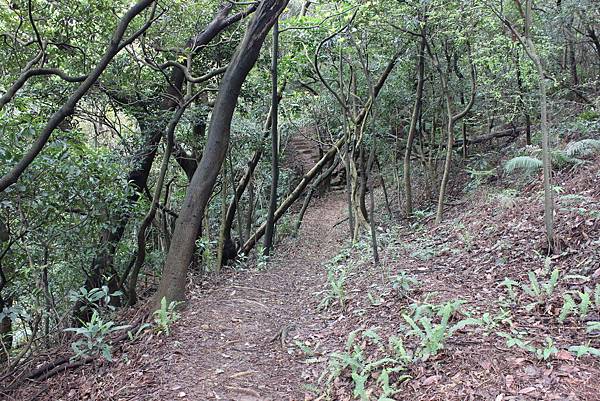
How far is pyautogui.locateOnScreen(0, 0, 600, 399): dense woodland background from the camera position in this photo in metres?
5.62

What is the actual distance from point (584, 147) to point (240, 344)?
8.36 meters

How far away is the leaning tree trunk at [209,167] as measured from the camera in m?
6.14

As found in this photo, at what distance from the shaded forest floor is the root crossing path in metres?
0.02

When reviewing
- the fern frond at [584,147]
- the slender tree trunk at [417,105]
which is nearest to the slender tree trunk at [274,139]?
the slender tree trunk at [417,105]

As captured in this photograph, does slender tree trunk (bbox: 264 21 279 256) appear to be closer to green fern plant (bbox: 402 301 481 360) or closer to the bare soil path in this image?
the bare soil path

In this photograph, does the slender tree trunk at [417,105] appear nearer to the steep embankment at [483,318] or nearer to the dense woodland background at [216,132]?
the dense woodland background at [216,132]

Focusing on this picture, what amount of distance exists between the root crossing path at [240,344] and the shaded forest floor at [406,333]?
0.02 meters

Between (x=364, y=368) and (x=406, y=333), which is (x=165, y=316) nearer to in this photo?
(x=364, y=368)

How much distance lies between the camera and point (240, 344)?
5488 mm

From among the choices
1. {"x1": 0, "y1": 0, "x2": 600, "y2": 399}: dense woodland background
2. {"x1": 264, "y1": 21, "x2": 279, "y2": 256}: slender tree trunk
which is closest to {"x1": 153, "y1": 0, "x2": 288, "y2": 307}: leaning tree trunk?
{"x1": 0, "y1": 0, "x2": 600, "y2": 399}: dense woodland background

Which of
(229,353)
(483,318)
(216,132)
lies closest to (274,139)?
(216,132)

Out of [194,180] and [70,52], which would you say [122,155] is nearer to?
[70,52]

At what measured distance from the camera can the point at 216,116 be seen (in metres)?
6.45

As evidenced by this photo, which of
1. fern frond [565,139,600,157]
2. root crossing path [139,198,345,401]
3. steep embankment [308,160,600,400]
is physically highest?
fern frond [565,139,600,157]
